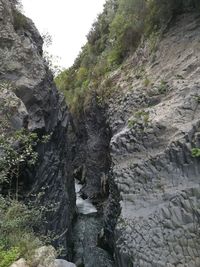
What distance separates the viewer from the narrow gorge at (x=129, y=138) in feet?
37.9

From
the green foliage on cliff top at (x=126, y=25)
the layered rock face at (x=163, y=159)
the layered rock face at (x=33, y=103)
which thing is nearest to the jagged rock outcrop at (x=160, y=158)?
the layered rock face at (x=163, y=159)

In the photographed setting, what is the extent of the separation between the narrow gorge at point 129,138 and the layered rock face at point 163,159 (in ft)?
0.11

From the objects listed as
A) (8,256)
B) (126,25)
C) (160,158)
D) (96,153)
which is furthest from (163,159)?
(96,153)

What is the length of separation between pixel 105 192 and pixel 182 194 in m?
13.6

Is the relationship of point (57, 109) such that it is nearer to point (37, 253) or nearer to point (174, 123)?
point (174, 123)

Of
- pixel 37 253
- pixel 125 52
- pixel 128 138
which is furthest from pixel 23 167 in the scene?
pixel 125 52

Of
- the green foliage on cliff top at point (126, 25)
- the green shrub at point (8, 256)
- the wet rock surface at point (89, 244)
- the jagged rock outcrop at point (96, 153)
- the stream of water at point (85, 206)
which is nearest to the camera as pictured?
the green shrub at point (8, 256)

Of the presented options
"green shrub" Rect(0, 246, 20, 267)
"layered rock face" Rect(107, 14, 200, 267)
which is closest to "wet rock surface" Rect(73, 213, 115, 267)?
"layered rock face" Rect(107, 14, 200, 267)

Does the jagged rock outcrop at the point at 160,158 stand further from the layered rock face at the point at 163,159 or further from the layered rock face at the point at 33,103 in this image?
the layered rock face at the point at 33,103

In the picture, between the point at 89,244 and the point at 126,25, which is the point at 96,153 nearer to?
the point at 89,244

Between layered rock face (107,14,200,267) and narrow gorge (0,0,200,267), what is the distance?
32 mm

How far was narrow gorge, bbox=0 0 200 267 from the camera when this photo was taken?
1155 centimetres

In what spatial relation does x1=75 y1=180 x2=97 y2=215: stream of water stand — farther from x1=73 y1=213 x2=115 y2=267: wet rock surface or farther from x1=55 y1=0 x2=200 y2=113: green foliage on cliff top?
x1=55 y1=0 x2=200 y2=113: green foliage on cliff top

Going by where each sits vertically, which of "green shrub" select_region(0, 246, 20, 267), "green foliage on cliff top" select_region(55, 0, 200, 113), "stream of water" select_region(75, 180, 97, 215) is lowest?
"green shrub" select_region(0, 246, 20, 267)
